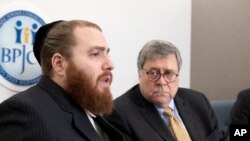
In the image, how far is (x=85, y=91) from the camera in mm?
1616

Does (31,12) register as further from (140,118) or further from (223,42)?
(223,42)

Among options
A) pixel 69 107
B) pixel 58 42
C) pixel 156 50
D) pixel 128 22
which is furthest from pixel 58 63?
pixel 128 22

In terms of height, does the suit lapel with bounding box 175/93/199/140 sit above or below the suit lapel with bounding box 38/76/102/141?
below

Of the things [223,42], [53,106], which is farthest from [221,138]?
[223,42]

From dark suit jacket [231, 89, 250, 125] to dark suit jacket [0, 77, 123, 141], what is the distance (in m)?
1.61

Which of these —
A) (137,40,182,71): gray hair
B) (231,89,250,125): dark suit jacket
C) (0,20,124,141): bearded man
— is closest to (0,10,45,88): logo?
(0,20,124,141): bearded man

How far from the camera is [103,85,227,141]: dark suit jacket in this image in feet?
6.55

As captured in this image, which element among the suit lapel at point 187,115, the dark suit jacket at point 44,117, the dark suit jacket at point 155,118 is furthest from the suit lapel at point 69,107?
the suit lapel at point 187,115

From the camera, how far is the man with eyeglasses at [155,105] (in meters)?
A: 2.01

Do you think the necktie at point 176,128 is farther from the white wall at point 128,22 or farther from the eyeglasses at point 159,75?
the white wall at point 128,22

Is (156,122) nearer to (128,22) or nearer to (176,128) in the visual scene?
(176,128)

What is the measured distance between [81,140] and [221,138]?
3.76ft

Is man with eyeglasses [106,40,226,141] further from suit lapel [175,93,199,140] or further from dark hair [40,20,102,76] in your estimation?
dark hair [40,20,102,76]

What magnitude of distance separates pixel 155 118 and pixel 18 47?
0.85 meters
